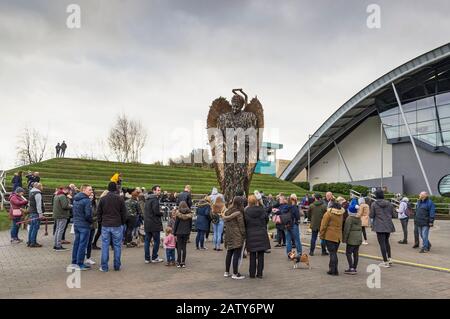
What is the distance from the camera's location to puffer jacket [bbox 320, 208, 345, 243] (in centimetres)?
855

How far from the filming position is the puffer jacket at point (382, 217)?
9203 millimetres

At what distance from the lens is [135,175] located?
34188 mm

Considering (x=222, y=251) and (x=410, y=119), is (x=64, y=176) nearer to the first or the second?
(x=222, y=251)

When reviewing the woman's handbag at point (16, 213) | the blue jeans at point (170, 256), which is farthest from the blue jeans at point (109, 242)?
the woman's handbag at point (16, 213)

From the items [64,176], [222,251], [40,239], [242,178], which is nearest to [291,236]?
[222,251]

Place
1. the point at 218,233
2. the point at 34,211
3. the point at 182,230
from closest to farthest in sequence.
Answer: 1. the point at 182,230
2. the point at 34,211
3. the point at 218,233

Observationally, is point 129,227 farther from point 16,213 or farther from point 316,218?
point 316,218

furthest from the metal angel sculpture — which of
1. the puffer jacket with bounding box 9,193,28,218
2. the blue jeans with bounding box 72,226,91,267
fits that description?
the puffer jacket with bounding box 9,193,28,218

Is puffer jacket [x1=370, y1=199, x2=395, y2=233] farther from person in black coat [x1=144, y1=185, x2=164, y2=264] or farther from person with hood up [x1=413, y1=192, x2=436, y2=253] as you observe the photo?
person in black coat [x1=144, y1=185, x2=164, y2=264]

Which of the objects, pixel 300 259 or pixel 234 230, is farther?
pixel 300 259

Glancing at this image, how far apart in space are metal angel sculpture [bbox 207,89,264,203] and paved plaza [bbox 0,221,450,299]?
3.32m

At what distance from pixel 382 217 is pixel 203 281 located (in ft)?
14.2

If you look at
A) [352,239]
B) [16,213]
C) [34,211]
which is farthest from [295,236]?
[16,213]
